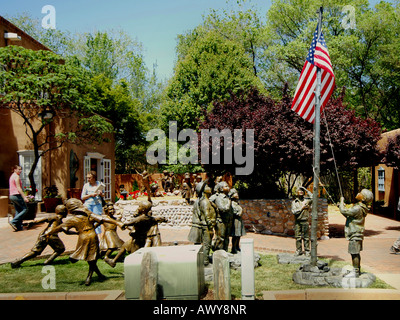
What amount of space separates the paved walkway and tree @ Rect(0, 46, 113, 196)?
3.60 metres

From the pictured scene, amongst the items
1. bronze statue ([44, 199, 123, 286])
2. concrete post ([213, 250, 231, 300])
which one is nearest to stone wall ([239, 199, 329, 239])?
bronze statue ([44, 199, 123, 286])

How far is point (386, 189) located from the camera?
18531mm

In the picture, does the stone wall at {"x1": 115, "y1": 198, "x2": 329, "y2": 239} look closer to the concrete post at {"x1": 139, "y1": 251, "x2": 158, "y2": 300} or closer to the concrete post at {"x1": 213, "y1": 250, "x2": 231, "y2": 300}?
the concrete post at {"x1": 213, "y1": 250, "x2": 231, "y2": 300}

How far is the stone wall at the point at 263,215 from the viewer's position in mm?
12445

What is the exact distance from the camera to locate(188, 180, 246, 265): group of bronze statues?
761 centimetres

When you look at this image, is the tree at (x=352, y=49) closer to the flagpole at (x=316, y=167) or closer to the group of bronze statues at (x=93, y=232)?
the flagpole at (x=316, y=167)

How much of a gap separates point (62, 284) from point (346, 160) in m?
9.07

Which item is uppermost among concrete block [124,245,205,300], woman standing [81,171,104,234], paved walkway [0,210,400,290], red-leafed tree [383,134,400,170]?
red-leafed tree [383,134,400,170]

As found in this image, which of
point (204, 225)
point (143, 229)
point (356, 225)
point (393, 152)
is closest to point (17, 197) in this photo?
point (143, 229)
